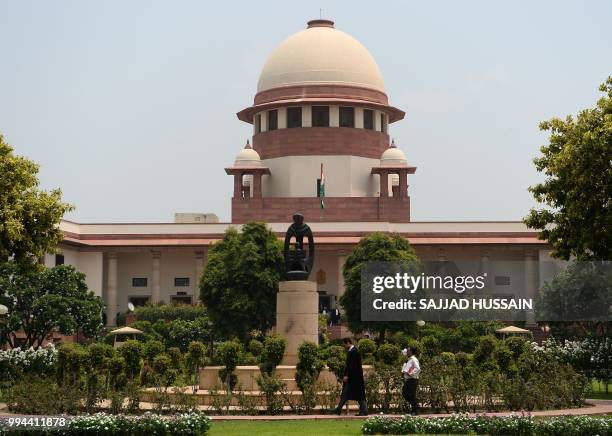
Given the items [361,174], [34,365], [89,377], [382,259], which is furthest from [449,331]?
[89,377]

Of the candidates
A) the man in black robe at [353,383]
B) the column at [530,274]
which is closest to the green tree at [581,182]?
the man in black robe at [353,383]

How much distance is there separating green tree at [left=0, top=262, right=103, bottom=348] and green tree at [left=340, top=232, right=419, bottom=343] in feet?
32.9

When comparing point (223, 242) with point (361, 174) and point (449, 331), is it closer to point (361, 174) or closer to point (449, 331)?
point (449, 331)

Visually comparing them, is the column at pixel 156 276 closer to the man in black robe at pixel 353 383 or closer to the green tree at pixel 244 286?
the green tree at pixel 244 286

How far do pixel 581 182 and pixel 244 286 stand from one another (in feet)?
67.9

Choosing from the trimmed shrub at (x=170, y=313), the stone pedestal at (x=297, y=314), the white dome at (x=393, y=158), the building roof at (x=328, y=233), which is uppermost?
the white dome at (x=393, y=158)

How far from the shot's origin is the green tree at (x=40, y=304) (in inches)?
1652

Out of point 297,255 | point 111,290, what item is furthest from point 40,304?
point 297,255

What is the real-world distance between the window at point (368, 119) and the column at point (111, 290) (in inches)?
566

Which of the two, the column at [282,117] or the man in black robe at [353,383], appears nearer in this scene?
the man in black robe at [353,383]

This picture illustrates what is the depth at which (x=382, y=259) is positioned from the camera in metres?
44.8

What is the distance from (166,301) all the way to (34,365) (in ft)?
107

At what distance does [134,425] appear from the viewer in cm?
1538

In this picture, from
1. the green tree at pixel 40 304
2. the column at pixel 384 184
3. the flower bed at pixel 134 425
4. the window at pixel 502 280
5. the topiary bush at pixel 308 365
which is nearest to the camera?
the flower bed at pixel 134 425
